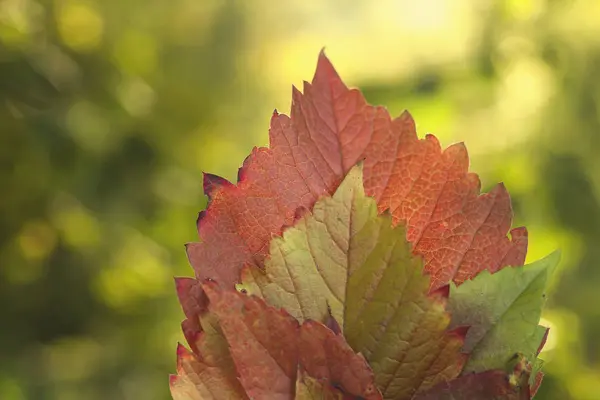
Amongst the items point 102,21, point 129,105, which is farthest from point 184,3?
point 129,105

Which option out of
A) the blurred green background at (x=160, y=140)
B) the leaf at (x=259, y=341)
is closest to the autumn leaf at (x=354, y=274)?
the leaf at (x=259, y=341)

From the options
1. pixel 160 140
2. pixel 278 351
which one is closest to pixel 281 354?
pixel 278 351

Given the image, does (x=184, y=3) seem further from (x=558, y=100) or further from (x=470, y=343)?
(x=470, y=343)

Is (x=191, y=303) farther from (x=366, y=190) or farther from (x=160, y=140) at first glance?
(x=160, y=140)

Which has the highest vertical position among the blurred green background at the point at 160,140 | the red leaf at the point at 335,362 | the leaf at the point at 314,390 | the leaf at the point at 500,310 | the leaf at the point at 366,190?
the blurred green background at the point at 160,140

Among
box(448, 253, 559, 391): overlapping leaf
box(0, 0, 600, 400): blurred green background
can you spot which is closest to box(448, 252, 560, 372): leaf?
box(448, 253, 559, 391): overlapping leaf

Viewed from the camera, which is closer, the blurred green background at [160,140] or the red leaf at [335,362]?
the red leaf at [335,362]

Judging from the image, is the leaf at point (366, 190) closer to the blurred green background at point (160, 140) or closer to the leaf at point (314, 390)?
the leaf at point (314, 390)

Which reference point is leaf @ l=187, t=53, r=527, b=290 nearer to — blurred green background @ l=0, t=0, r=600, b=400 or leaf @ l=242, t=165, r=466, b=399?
leaf @ l=242, t=165, r=466, b=399
